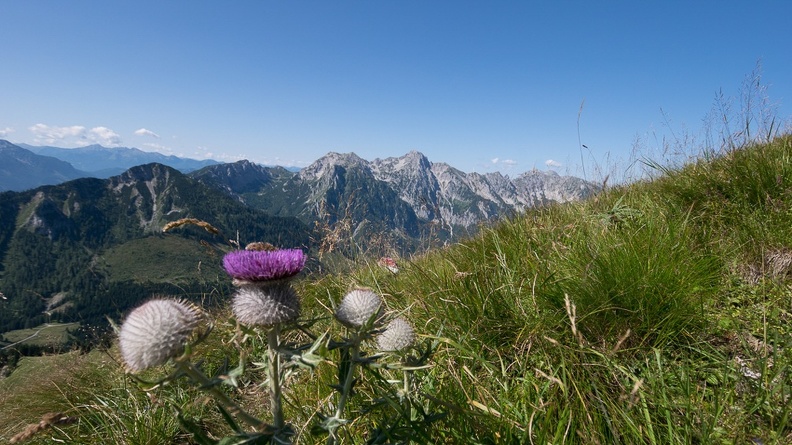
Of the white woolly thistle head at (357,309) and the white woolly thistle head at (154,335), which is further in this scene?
the white woolly thistle head at (357,309)

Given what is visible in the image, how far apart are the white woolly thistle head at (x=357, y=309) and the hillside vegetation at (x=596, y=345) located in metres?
0.18

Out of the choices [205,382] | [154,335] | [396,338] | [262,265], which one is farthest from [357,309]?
[154,335]

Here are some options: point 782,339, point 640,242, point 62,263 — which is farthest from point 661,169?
point 62,263

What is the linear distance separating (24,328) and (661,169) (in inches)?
7115

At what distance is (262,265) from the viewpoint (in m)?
1.94

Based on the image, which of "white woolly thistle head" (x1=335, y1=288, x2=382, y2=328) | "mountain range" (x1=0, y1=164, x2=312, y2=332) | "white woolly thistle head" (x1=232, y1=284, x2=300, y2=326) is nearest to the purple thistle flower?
"white woolly thistle head" (x1=232, y1=284, x2=300, y2=326)

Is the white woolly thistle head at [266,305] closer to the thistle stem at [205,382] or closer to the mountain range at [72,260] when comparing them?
the thistle stem at [205,382]

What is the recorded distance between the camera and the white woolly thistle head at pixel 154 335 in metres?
1.57

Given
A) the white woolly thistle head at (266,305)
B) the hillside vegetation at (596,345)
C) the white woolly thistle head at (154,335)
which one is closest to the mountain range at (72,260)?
the hillside vegetation at (596,345)

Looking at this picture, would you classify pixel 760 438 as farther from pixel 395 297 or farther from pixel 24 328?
pixel 24 328

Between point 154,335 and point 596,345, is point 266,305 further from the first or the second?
point 596,345

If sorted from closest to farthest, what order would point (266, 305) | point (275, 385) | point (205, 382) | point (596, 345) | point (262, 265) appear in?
point (205, 382), point (275, 385), point (266, 305), point (262, 265), point (596, 345)

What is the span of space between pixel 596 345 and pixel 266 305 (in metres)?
2.19

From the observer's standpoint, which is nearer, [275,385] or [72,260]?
[275,385]
